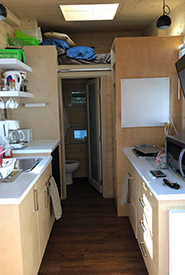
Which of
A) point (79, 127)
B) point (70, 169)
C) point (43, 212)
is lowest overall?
point (70, 169)

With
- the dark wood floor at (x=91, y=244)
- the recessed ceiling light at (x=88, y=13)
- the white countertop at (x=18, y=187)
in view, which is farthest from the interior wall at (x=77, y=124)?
the white countertop at (x=18, y=187)

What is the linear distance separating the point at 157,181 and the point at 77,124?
3.47m

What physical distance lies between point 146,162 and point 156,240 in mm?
824

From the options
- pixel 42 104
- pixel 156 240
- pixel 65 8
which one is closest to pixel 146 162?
pixel 156 240

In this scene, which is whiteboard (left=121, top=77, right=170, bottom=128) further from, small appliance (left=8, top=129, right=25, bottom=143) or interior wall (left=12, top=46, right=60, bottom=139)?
small appliance (left=8, top=129, right=25, bottom=143)

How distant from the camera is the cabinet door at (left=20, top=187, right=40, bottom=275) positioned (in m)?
1.70

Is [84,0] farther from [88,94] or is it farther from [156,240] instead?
[156,240]

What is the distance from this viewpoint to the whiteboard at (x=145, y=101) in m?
3.10

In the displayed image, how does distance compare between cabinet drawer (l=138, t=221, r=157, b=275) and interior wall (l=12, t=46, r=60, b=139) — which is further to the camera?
interior wall (l=12, t=46, r=60, b=139)

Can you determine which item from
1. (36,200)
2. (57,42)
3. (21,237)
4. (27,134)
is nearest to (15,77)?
(27,134)

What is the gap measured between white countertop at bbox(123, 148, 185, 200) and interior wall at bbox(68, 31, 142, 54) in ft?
9.05

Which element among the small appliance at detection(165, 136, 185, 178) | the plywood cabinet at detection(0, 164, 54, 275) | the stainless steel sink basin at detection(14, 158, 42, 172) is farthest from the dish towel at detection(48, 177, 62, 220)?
the small appliance at detection(165, 136, 185, 178)

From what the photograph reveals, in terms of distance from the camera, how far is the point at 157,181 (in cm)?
183

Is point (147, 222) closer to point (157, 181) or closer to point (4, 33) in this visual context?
point (157, 181)
